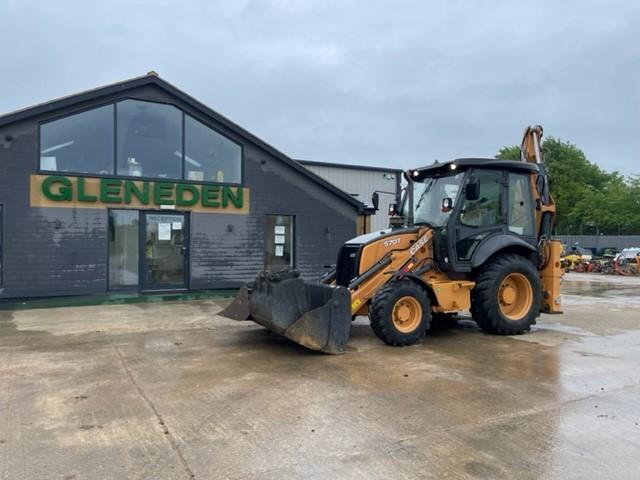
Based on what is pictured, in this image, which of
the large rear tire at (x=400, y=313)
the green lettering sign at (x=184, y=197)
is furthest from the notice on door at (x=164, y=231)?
the large rear tire at (x=400, y=313)

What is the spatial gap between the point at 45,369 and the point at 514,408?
4.75 m

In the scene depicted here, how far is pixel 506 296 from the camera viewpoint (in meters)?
7.58

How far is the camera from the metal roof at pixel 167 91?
35.2 ft

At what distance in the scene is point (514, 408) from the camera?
432 centimetres

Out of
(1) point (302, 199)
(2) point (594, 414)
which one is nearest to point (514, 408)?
(2) point (594, 414)

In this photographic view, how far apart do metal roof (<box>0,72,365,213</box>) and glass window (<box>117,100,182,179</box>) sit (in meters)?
0.40

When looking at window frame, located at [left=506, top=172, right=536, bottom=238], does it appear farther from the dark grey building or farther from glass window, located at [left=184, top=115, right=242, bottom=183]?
glass window, located at [left=184, top=115, right=242, bottom=183]

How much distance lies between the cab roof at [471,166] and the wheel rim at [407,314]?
2.12 meters

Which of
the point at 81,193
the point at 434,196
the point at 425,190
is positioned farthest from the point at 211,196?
the point at 434,196

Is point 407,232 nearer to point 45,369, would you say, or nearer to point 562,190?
point 45,369

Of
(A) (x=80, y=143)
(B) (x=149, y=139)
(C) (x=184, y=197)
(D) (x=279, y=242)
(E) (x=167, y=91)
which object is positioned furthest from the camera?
(D) (x=279, y=242)

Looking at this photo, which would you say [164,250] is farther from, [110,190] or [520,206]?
[520,206]

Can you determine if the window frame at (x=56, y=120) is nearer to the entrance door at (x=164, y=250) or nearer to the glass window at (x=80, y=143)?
the glass window at (x=80, y=143)

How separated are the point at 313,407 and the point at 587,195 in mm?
47793
